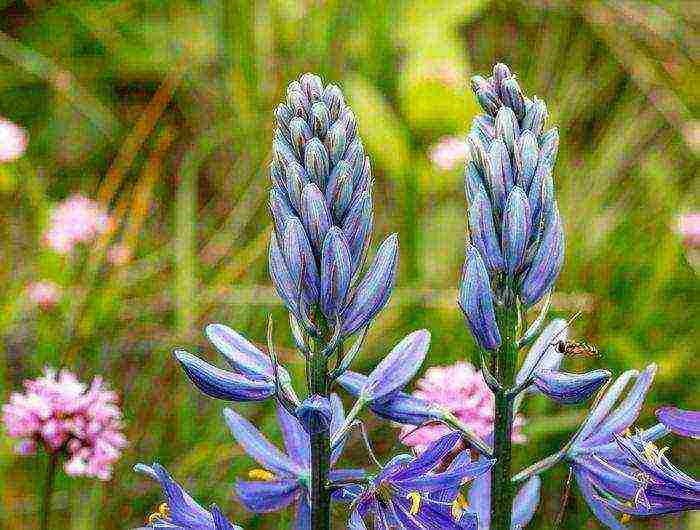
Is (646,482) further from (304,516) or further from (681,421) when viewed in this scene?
(304,516)

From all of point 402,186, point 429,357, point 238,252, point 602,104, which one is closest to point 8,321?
point 238,252

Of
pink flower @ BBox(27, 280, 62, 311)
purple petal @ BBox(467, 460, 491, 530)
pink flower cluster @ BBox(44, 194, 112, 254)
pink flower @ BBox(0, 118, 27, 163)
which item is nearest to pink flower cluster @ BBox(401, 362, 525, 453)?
purple petal @ BBox(467, 460, 491, 530)

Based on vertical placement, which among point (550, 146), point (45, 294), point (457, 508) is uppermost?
point (45, 294)

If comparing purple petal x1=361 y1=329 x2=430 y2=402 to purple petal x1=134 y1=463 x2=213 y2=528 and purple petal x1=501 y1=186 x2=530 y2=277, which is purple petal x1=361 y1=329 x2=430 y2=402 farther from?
purple petal x1=134 y1=463 x2=213 y2=528

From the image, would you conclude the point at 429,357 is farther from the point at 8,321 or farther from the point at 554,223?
the point at 554,223

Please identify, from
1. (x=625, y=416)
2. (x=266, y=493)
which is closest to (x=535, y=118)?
(x=625, y=416)

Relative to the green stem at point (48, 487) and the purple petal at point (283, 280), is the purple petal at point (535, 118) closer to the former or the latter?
the purple petal at point (283, 280)

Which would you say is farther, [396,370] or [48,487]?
[48,487]
